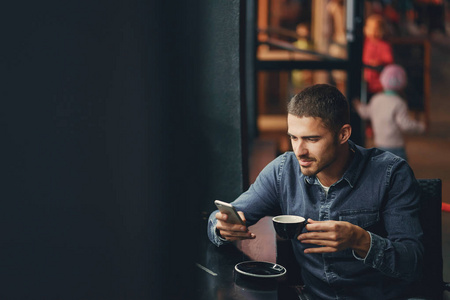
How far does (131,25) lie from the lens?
1804mm

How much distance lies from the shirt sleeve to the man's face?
0.80 feet

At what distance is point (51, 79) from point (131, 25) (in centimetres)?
37

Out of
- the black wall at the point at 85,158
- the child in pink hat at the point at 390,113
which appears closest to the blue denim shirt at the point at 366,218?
the black wall at the point at 85,158

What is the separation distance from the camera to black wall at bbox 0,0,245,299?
1.48m

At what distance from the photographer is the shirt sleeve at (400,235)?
1.86m

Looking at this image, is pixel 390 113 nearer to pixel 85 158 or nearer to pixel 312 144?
pixel 312 144

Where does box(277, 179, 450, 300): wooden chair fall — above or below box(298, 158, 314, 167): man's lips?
below

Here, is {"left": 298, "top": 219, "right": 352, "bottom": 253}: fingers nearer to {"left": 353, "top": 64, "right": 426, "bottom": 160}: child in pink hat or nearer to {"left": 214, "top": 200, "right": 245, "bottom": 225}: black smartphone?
{"left": 214, "top": 200, "right": 245, "bottom": 225}: black smartphone

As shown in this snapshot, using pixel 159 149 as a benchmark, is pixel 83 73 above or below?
above

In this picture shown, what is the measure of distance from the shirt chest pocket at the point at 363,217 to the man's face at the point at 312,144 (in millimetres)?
194

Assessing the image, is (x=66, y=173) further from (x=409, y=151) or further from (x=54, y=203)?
(x=409, y=151)

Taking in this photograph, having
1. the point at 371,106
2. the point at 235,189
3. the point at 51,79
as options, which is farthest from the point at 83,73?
the point at 371,106

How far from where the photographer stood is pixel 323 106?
2.02 metres

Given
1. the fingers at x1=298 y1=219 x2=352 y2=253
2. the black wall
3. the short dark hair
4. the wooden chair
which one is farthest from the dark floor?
the black wall
